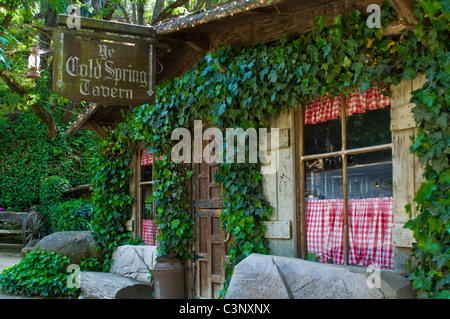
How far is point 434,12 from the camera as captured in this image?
3.90m

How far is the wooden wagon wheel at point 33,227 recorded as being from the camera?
543 inches

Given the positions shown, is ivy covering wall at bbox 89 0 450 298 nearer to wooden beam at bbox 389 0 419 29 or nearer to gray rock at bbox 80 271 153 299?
wooden beam at bbox 389 0 419 29

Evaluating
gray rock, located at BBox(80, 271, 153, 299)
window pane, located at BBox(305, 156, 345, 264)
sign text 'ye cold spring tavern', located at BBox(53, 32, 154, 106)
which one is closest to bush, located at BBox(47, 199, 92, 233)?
gray rock, located at BBox(80, 271, 153, 299)

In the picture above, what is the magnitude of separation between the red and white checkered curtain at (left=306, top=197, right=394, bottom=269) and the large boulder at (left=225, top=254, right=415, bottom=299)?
0.43 metres

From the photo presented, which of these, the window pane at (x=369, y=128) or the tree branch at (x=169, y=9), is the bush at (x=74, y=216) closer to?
the tree branch at (x=169, y=9)

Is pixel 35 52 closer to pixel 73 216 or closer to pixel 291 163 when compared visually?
pixel 73 216

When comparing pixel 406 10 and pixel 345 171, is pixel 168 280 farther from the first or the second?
pixel 406 10

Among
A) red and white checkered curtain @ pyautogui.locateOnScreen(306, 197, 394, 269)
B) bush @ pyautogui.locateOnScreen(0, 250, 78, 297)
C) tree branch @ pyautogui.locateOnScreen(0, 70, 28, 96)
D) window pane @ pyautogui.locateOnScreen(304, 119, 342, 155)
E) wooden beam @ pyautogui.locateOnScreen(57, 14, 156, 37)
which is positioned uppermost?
tree branch @ pyautogui.locateOnScreen(0, 70, 28, 96)

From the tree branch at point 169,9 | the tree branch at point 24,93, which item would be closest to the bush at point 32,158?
the tree branch at point 24,93

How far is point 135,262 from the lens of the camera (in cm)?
811

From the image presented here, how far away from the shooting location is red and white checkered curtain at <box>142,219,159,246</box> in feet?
27.6

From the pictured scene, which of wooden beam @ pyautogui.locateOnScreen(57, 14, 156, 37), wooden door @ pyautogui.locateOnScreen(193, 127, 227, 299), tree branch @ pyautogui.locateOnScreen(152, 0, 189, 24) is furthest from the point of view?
tree branch @ pyautogui.locateOnScreen(152, 0, 189, 24)

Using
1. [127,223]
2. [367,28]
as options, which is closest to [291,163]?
[367,28]

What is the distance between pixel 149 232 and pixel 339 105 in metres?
4.70
